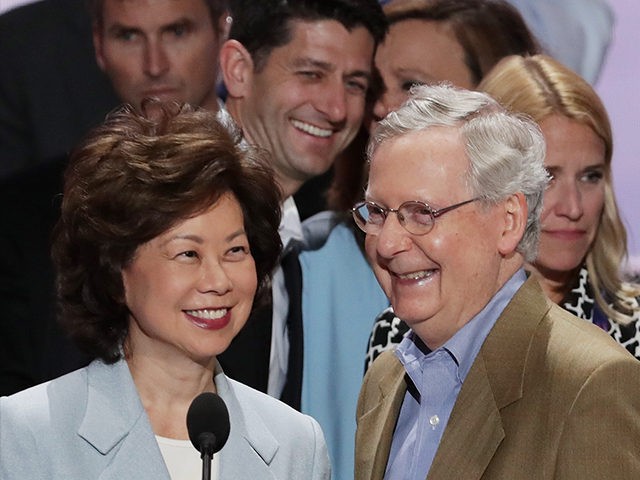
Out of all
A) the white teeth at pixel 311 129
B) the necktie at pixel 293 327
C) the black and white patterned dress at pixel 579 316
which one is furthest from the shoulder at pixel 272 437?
the white teeth at pixel 311 129

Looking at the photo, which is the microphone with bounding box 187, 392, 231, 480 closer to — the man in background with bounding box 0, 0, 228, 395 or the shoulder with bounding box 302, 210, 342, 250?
the man in background with bounding box 0, 0, 228, 395

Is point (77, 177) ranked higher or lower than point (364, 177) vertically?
higher

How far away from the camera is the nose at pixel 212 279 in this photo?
2.88 metres

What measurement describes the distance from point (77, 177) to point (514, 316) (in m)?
0.99

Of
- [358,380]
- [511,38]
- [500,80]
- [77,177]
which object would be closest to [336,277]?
[358,380]

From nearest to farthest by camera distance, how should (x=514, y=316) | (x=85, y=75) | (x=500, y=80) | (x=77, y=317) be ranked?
(x=514, y=316), (x=77, y=317), (x=500, y=80), (x=85, y=75)

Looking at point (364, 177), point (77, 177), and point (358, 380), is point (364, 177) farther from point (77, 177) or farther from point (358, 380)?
point (77, 177)

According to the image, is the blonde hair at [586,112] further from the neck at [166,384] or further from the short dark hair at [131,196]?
the neck at [166,384]

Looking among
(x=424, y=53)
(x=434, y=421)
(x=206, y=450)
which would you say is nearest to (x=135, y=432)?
(x=206, y=450)

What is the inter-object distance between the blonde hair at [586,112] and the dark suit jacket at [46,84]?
4.21 feet

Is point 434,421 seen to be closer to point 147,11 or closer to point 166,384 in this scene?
point 166,384

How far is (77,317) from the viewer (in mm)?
3055

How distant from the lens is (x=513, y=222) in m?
2.83

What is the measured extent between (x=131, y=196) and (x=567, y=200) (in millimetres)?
1500
